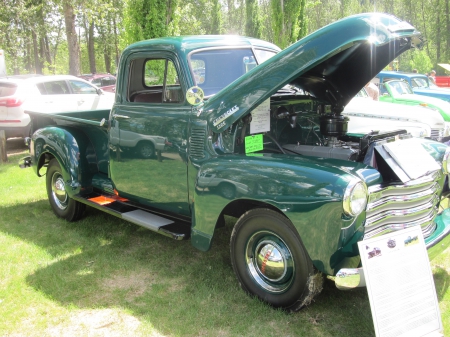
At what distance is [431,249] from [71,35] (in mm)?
15214

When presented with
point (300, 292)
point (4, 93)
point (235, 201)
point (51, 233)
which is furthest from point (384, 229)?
point (4, 93)

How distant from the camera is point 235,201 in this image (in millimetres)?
3357

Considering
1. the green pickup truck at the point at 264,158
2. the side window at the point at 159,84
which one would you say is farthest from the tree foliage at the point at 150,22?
the side window at the point at 159,84

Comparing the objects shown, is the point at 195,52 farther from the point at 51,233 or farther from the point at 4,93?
the point at 4,93

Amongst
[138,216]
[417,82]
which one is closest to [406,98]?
[417,82]

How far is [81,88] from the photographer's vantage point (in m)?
10.8

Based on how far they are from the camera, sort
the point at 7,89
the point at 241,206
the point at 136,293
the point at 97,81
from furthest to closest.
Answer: the point at 97,81
the point at 7,89
the point at 136,293
the point at 241,206

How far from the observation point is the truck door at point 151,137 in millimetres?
3846

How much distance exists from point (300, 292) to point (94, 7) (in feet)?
51.2

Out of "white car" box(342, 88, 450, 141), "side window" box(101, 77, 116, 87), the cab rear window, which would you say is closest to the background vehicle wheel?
"white car" box(342, 88, 450, 141)

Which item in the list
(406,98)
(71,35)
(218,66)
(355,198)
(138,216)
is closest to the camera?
(355,198)

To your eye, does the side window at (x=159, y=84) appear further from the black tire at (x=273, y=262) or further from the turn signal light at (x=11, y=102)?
the turn signal light at (x=11, y=102)

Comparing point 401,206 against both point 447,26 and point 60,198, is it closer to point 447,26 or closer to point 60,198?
point 60,198

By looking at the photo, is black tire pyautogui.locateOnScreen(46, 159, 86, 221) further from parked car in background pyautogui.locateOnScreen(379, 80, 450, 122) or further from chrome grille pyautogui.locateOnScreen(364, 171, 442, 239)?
parked car in background pyautogui.locateOnScreen(379, 80, 450, 122)
